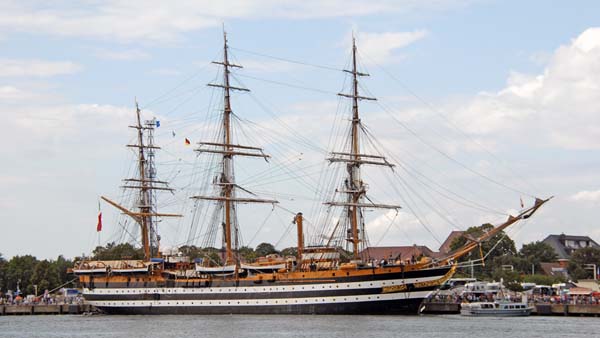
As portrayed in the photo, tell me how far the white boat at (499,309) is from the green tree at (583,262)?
59.4m

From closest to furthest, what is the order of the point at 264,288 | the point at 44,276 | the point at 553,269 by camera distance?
the point at 264,288, the point at 44,276, the point at 553,269

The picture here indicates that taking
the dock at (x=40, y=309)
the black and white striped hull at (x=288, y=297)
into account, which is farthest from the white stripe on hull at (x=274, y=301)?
the dock at (x=40, y=309)

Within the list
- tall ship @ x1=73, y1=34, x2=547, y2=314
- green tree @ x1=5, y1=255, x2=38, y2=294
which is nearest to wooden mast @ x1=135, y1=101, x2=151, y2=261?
tall ship @ x1=73, y1=34, x2=547, y2=314

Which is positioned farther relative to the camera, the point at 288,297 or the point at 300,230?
the point at 300,230

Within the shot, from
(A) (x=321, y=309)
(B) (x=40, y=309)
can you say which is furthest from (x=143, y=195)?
(A) (x=321, y=309)

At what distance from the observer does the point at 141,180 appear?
10938cm

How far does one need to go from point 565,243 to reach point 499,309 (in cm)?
10165

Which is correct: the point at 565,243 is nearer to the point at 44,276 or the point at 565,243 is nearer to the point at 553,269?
the point at 553,269

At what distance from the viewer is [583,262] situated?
484ft

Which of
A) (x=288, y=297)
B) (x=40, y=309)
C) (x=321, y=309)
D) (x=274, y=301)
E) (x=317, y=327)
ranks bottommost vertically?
(x=317, y=327)

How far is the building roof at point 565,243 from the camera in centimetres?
17800

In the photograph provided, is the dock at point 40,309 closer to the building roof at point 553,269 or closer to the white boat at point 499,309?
the white boat at point 499,309

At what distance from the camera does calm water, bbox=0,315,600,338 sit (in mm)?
68312

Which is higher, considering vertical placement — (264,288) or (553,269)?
(553,269)
